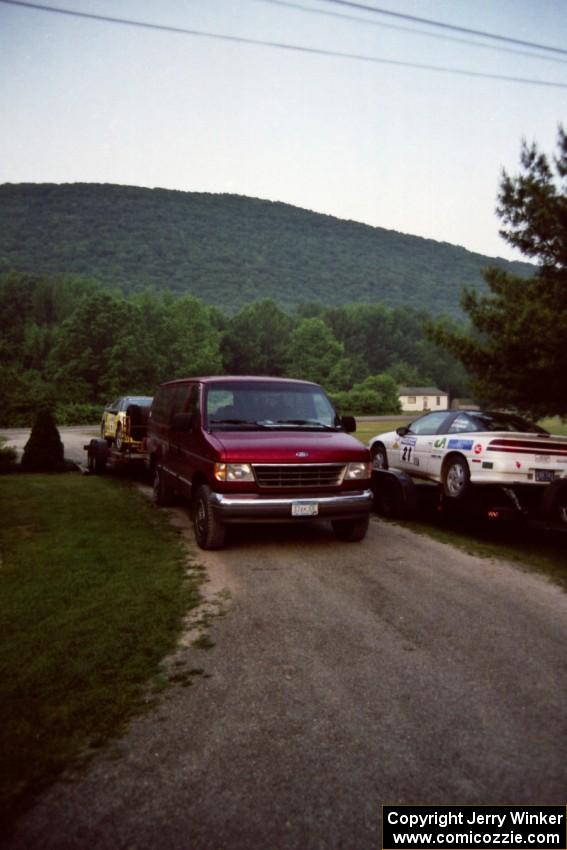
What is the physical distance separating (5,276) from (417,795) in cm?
11757

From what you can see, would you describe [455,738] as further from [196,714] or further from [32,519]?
[32,519]

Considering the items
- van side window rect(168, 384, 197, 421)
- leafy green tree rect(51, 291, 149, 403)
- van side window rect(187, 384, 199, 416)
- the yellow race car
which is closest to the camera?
van side window rect(187, 384, 199, 416)

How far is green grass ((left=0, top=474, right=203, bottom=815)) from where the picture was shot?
357 cm

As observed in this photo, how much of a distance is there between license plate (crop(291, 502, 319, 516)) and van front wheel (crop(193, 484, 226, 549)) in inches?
34.7

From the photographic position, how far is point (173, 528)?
30.8 ft

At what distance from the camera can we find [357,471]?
8133 mm

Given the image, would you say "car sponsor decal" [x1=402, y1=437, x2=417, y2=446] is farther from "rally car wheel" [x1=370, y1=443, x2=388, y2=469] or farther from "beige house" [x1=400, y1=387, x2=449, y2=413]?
"beige house" [x1=400, y1=387, x2=449, y2=413]

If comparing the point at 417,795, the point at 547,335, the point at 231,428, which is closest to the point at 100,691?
the point at 417,795

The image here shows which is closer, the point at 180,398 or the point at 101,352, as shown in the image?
the point at 180,398

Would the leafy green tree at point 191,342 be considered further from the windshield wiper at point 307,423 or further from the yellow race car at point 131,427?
the windshield wiper at point 307,423

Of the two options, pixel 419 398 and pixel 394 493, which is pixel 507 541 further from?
pixel 419 398

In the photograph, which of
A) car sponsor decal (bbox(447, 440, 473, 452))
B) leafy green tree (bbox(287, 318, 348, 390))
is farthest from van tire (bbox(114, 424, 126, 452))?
leafy green tree (bbox(287, 318, 348, 390))

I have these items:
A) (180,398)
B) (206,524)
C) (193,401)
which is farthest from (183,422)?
(206,524)

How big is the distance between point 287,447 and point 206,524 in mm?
1353
